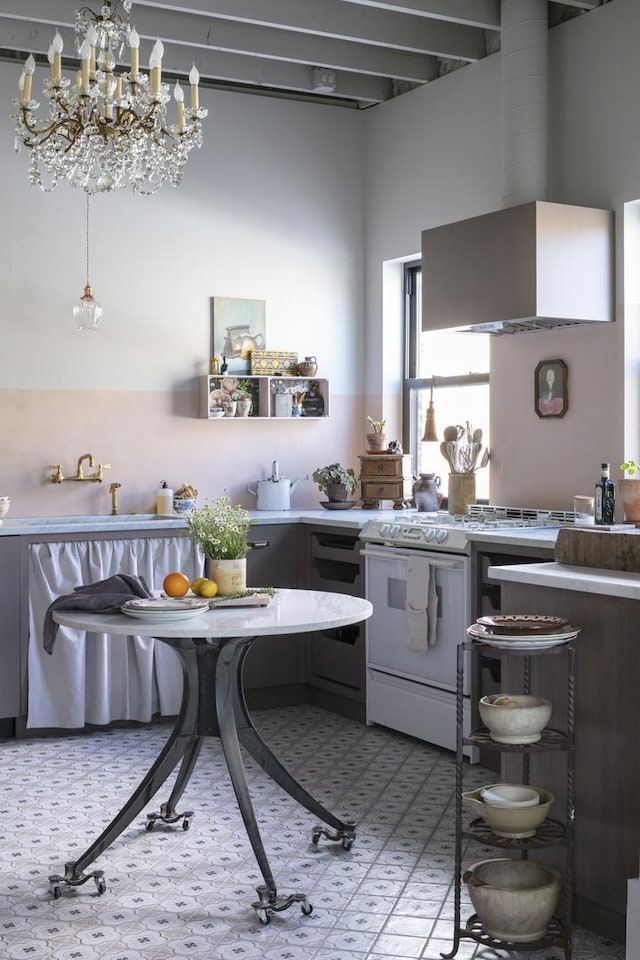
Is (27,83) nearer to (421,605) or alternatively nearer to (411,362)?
(421,605)

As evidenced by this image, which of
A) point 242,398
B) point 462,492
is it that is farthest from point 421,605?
point 242,398

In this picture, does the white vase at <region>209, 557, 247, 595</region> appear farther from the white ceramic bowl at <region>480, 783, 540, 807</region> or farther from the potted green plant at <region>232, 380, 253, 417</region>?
the potted green plant at <region>232, 380, 253, 417</region>

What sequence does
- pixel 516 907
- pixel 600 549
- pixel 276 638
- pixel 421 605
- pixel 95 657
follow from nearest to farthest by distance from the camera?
pixel 516 907 → pixel 600 549 → pixel 421 605 → pixel 95 657 → pixel 276 638

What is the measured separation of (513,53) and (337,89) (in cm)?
150

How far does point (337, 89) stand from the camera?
639 centimetres

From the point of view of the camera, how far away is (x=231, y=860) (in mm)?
3646

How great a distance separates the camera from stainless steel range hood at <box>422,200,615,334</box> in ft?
15.4

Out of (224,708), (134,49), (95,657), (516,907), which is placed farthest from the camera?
(95,657)

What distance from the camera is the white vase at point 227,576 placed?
3574 mm

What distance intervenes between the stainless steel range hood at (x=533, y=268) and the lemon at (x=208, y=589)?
2.01 meters

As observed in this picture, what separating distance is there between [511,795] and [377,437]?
351 cm

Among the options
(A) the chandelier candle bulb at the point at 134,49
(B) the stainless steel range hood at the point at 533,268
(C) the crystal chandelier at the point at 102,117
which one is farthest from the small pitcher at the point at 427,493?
(A) the chandelier candle bulb at the point at 134,49

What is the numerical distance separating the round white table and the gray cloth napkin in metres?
0.03

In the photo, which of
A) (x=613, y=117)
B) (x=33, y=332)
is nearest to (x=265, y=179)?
(x=33, y=332)
